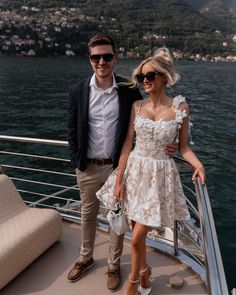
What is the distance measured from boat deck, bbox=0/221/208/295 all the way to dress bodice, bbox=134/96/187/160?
111 cm

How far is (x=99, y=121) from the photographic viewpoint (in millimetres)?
2980

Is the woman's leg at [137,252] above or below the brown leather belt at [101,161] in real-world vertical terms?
below

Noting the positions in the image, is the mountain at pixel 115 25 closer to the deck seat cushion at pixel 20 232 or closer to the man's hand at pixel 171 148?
the deck seat cushion at pixel 20 232

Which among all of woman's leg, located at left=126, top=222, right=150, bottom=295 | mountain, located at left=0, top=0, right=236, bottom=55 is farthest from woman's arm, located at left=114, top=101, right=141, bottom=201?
mountain, located at left=0, top=0, right=236, bottom=55

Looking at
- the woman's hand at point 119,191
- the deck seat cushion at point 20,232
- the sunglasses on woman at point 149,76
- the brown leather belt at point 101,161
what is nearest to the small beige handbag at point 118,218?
the woman's hand at point 119,191

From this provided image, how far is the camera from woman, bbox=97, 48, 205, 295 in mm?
2645

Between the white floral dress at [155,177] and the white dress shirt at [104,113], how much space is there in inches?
10.2

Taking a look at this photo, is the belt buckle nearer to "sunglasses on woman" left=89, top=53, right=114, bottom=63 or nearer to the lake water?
"sunglasses on woman" left=89, top=53, right=114, bottom=63

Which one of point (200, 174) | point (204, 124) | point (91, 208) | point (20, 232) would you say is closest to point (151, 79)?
point (200, 174)

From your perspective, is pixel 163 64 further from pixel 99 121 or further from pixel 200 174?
pixel 200 174

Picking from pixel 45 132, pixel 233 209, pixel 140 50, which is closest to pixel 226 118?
pixel 45 132

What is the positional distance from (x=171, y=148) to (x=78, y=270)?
51.8 inches

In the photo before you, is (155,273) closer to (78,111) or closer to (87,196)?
(87,196)

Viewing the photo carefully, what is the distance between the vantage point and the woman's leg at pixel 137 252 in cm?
269
